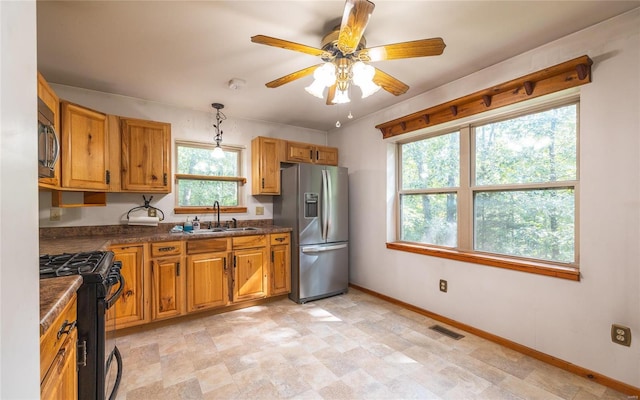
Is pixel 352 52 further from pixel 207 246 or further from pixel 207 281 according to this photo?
pixel 207 281

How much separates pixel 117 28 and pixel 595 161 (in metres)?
3.42

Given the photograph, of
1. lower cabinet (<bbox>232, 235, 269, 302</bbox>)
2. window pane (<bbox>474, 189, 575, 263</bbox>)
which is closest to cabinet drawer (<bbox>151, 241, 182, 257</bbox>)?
lower cabinet (<bbox>232, 235, 269, 302</bbox>)

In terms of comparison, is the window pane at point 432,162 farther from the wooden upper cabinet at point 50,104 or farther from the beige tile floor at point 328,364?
the wooden upper cabinet at point 50,104

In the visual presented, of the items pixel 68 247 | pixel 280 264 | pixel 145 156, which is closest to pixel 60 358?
pixel 68 247

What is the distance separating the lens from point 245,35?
1.98 m

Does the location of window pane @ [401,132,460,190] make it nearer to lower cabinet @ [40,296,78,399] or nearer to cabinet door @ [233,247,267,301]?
cabinet door @ [233,247,267,301]

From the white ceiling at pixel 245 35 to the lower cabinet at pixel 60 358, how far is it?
1.74 meters

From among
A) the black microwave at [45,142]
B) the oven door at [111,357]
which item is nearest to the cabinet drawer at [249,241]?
the oven door at [111,357]

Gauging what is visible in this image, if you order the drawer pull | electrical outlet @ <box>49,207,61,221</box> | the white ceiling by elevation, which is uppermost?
the white ceiling

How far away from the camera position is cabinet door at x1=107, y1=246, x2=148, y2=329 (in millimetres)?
2549

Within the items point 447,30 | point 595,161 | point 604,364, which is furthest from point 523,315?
point 447,30

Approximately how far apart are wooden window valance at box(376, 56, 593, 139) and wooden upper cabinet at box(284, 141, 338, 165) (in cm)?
119

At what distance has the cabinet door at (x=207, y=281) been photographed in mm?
2906

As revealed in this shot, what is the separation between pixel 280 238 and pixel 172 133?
6.03 feet
